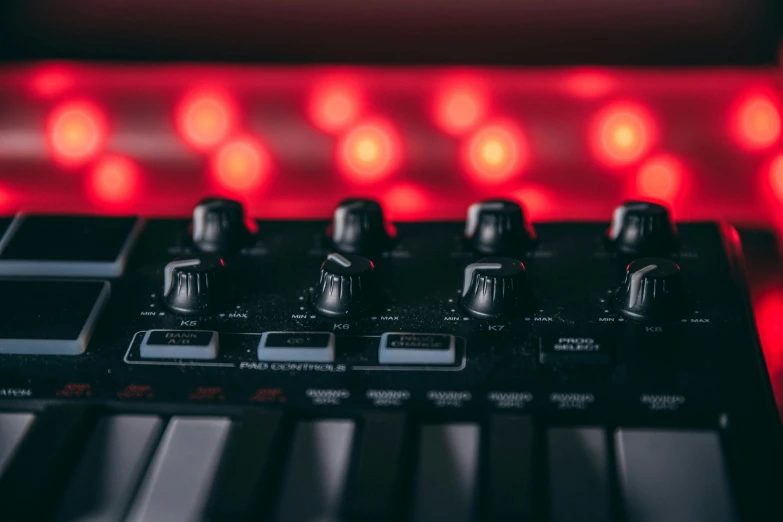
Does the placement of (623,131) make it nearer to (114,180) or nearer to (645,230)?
(645,230)

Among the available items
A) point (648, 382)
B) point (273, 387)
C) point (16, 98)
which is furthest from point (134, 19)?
point (648, 382)

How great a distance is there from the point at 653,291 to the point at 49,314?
1.18ft

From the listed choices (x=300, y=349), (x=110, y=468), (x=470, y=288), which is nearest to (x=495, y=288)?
(x=470, y=288)

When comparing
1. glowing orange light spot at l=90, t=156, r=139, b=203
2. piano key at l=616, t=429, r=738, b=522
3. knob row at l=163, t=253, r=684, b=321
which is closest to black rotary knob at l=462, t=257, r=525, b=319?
knob row at l=163, t=253, r=684, b=321

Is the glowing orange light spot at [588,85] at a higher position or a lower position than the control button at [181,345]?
higher

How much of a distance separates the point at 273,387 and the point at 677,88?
44 centimetres

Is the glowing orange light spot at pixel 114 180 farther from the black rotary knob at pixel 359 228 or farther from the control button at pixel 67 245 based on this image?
the black rotary knob at pixel 359 228

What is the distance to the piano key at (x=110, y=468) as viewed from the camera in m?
0.42

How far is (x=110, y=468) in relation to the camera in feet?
1.44

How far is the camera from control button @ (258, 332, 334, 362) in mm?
478

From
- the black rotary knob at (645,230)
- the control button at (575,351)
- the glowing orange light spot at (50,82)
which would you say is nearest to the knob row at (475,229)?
the black rotary knob at (645,230)

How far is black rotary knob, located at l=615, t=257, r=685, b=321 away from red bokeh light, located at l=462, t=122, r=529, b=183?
0.23 metres

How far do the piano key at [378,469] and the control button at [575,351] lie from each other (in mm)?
93

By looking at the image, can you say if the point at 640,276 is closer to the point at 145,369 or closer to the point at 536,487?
the point at 536,487
